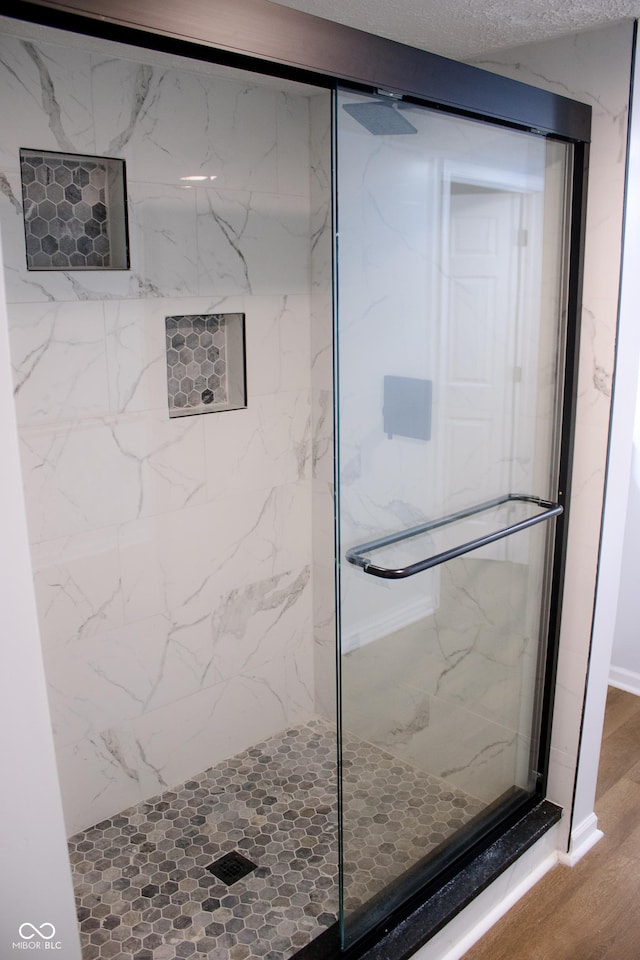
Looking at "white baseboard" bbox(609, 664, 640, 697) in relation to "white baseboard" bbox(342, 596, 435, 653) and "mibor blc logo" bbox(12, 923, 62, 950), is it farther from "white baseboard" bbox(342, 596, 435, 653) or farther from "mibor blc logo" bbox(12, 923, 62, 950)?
"mibor blc logo" bbox(12, 923, 62, 950)

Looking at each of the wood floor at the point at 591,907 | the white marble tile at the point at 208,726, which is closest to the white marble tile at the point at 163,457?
the white marble tile at the point at 208,726

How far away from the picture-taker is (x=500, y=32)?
207 centimetres

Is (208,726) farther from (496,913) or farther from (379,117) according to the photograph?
(379,117)

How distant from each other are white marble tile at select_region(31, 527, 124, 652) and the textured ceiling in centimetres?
152

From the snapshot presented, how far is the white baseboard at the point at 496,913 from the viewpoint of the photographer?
7.02 ft

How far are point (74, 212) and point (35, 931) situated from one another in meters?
1.84

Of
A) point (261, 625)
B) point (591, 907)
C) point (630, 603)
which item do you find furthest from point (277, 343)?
point (591, 907)

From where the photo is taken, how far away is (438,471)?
198 centimetres

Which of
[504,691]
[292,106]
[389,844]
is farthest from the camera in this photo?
[292,106]

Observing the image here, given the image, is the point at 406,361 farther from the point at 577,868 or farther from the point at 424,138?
the point at 577,868

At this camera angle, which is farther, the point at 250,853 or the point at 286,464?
the point at 286,464

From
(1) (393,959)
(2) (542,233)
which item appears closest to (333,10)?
(2) (542,233)

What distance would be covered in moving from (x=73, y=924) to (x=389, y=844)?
0.94 metres

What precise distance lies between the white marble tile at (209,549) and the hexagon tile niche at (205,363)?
0.33 m
